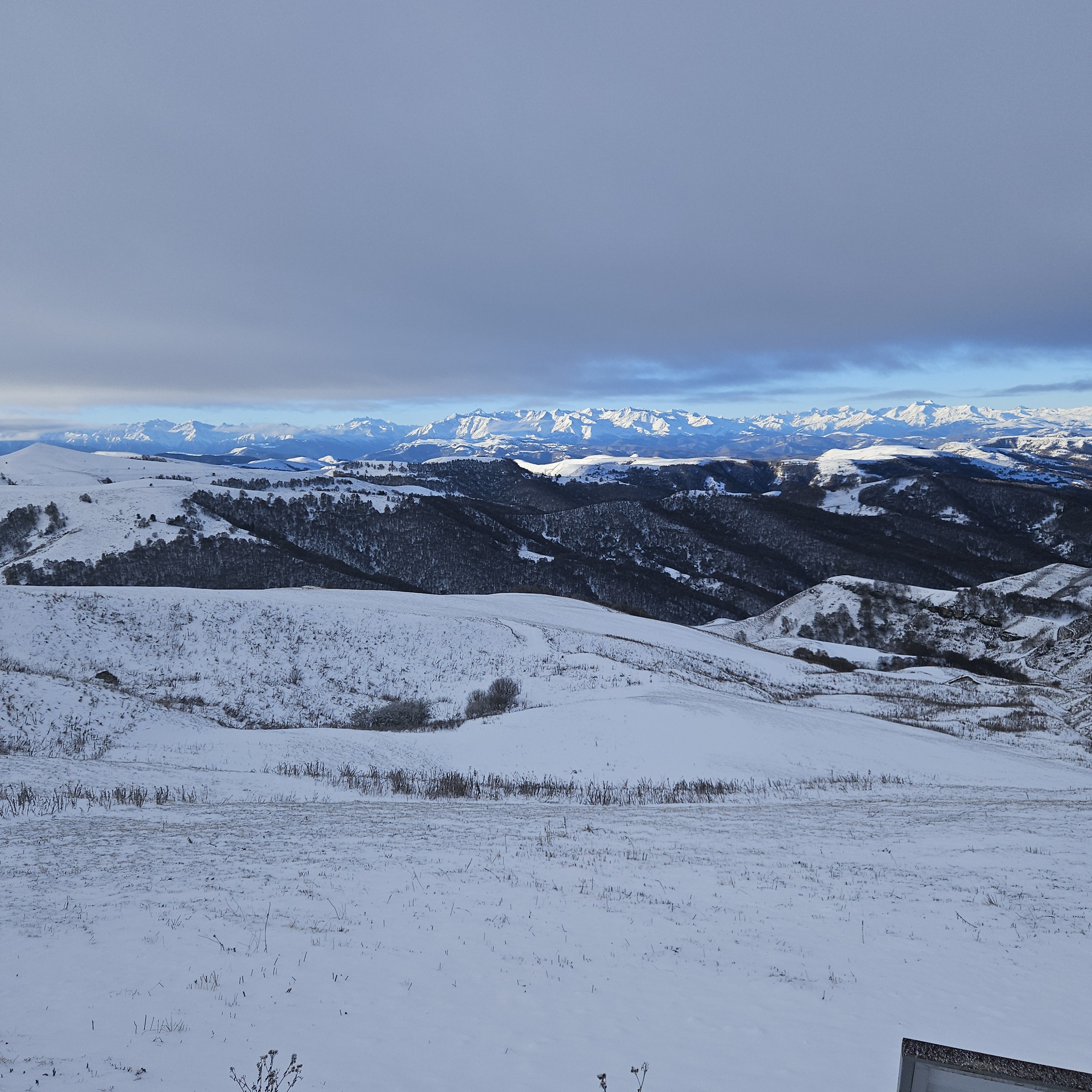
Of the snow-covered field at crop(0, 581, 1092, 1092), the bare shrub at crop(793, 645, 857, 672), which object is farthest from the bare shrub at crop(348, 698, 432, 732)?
the bare shrub at crop(793, 645, 857, 672)

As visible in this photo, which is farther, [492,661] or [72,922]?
[492,661]

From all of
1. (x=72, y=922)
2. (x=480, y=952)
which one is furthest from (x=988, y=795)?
(x=72, y=922)

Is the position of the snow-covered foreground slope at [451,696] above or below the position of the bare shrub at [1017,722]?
above

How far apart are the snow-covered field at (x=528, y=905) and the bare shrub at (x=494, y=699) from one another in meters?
5.18

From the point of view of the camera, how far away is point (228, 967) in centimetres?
625

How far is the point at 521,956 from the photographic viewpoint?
273 inches

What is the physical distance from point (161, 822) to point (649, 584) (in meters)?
109

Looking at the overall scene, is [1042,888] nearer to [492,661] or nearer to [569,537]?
[492,661]

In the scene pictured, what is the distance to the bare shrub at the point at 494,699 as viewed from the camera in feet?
101

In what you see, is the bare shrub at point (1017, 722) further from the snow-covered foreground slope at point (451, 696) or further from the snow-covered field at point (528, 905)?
the snow-covered field at point (528, 905)

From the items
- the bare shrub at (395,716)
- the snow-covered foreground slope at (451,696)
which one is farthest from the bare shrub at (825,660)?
the bare shrub at (395,716)

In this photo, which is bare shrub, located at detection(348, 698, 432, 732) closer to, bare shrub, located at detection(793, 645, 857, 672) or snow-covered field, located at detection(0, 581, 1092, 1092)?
snow-covered field, located at detection(0, 581, 1092, 1092)

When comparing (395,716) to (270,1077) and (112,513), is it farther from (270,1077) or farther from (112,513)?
(112,513)

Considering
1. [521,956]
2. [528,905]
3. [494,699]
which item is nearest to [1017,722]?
[494,699]
